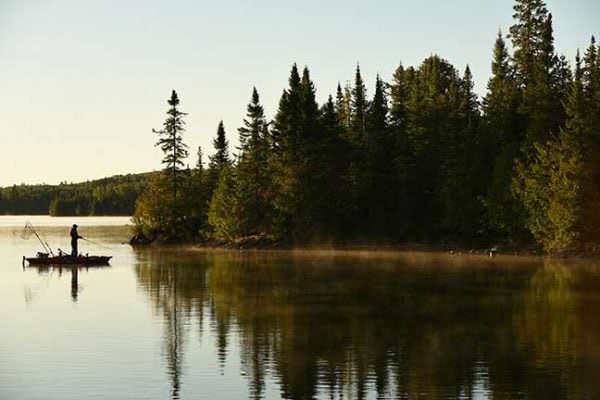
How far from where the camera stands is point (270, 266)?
66.6 metres

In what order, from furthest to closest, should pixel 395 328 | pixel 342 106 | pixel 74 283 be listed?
pixel 342 106
pixel 74 283
pixel 395 328

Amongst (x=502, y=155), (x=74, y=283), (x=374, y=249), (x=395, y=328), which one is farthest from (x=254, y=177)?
(x=395, y=328)

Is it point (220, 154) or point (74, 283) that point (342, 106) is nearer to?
point (220, 154)

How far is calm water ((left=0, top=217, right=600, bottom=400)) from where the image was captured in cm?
2394

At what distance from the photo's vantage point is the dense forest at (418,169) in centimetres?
7625

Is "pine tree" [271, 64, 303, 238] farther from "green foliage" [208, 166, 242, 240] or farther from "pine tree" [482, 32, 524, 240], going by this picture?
"pine tree" [482, 32, 524, 240]

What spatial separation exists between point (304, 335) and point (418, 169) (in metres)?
63.8

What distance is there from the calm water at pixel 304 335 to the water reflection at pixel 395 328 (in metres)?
0.08

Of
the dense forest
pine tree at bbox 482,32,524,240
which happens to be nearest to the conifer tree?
the dense forest

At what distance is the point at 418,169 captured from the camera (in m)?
94.1

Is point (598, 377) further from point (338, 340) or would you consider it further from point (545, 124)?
point (545, 124)

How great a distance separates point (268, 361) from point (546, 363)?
8034 mm

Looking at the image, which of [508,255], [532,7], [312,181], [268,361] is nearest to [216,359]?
[268,361]

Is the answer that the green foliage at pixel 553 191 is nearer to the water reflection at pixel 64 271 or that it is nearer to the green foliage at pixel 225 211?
the green foliage at pixel 225 211
